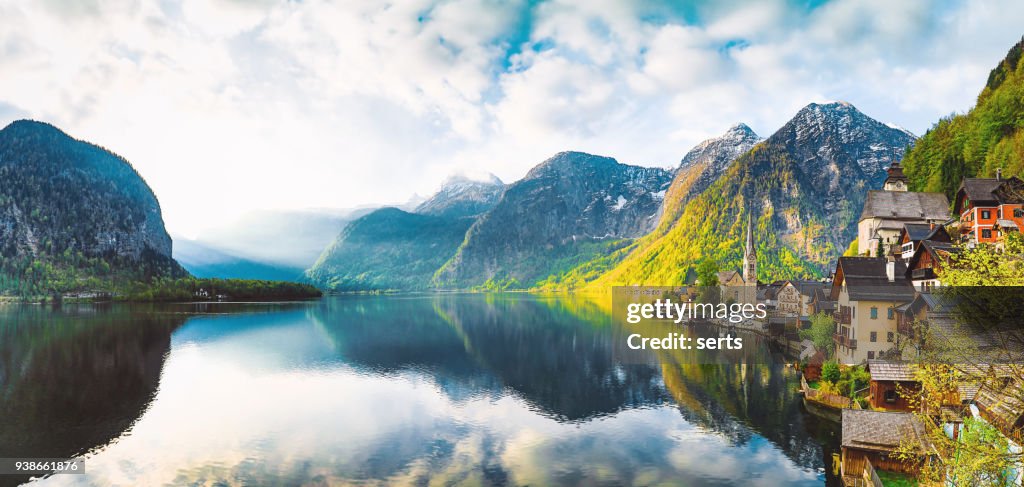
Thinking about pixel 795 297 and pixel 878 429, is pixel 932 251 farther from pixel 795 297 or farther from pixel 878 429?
pixel 795 297

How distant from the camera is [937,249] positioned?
183 feet

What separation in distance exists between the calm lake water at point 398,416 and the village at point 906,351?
4.49 metres

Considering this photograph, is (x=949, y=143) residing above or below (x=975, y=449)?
above

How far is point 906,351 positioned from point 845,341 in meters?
12.2

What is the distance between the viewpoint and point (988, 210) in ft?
222

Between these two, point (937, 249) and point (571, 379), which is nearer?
point (937, 249)

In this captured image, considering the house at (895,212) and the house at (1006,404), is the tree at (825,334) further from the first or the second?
the house at (1006,404)

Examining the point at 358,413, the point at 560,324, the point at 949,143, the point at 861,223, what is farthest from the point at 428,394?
the point at 949,143

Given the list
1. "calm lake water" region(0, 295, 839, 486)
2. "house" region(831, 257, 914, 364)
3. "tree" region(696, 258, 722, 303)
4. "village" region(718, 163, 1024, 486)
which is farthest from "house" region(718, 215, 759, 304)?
"house" region(831, 257, 914, 364)

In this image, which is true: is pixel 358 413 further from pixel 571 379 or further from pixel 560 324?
pixel 560 324

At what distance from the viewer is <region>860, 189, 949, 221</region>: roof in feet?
333

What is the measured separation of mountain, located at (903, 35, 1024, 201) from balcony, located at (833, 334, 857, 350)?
36.9m

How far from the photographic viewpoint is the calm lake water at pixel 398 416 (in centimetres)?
3884

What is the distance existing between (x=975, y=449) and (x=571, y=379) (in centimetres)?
5745
